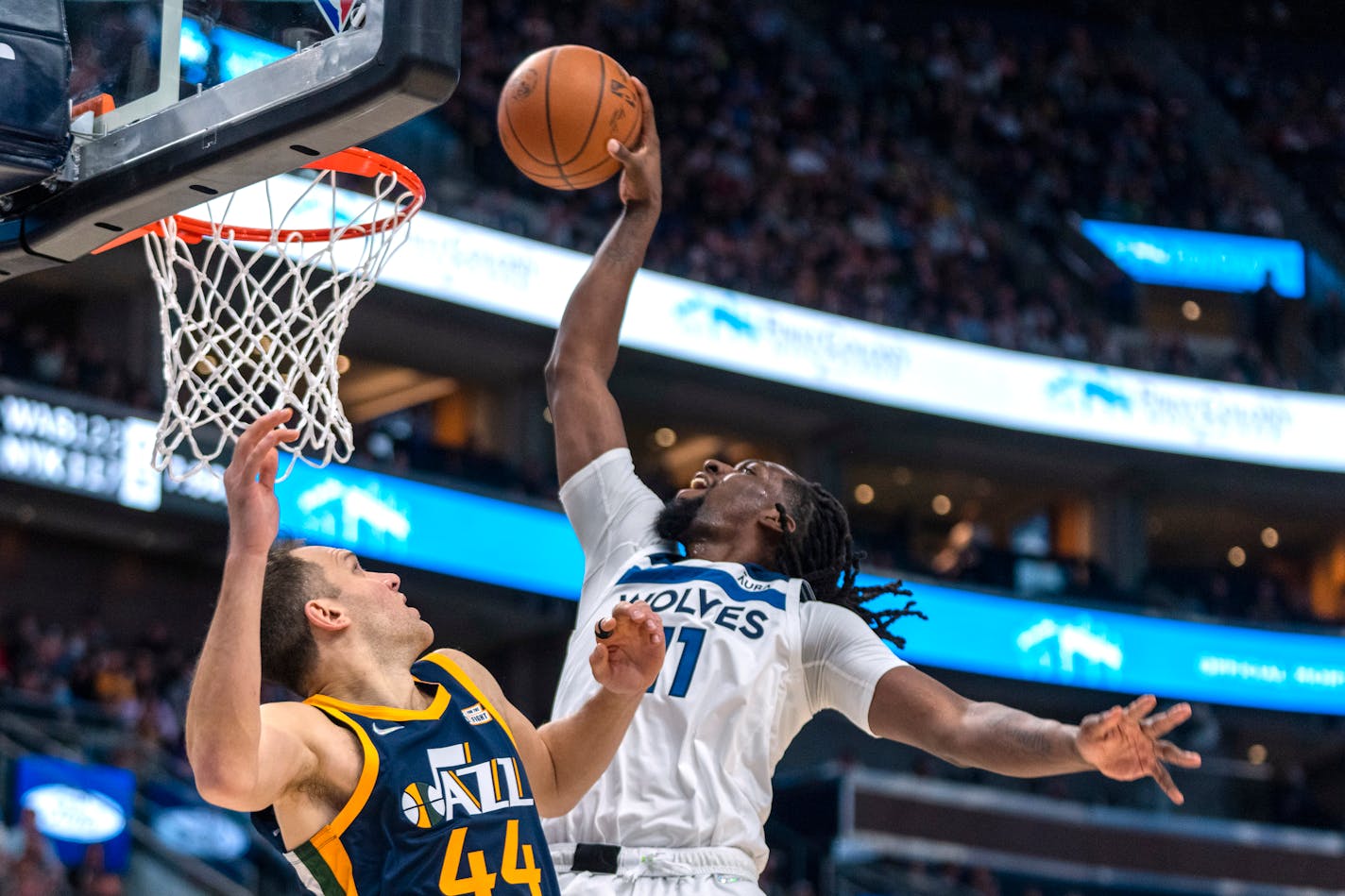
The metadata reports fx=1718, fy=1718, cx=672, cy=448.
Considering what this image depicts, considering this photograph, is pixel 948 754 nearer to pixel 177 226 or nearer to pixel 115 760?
pixel 177 226

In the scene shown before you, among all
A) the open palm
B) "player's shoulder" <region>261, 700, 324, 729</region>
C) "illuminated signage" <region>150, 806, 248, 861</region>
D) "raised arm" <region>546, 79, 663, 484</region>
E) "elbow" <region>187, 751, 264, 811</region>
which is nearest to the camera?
"elbow" <region>187, 751, 264, 811</region>

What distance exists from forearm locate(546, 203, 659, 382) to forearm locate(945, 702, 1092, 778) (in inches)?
57.1

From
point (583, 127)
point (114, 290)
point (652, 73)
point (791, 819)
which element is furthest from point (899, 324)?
point (583, 127)

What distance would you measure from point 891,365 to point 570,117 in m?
13.8

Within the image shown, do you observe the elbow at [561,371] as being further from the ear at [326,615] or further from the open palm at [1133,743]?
the open palm at [1133,743]

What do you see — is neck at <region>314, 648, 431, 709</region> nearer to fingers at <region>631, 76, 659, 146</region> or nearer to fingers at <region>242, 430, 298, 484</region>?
fingers at <region>242, 430, 298, 484</region>

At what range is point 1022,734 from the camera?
3199mm

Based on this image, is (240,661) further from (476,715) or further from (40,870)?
(40,870)

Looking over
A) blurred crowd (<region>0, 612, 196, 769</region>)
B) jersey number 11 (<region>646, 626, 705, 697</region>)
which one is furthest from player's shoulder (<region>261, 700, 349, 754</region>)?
blurred crowd (<region>0, 612, 196, 769</region>)

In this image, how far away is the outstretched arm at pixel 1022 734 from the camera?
288 cm

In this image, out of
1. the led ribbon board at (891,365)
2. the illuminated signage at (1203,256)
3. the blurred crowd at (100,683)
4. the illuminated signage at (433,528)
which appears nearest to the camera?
the blurred crowd at (100,683)

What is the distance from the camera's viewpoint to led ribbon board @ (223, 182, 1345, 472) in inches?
614

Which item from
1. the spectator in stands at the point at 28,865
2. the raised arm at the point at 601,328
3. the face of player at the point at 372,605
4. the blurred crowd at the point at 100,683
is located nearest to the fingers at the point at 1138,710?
the face of player at the point at 372,605

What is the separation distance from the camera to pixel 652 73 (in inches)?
749
